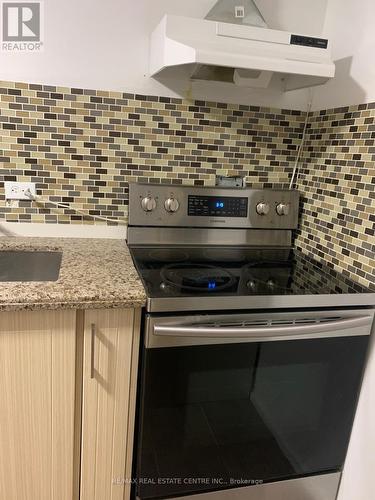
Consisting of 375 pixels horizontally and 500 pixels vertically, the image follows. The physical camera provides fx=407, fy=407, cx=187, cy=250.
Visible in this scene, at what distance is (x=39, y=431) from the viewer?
3.76 feet

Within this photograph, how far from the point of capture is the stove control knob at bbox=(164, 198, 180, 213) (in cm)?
155

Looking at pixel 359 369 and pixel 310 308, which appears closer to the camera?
pixel 310 308

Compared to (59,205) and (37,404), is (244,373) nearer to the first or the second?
(37,404)

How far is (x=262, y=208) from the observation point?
5.44 feet

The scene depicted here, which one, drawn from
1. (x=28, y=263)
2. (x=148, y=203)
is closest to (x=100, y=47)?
(x=148, y=203)

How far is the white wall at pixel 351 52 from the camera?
4.38ft

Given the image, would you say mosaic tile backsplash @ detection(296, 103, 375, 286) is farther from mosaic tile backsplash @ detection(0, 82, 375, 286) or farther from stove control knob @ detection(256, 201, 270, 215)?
stove control knob @ detection(256, 201, 270, 215)

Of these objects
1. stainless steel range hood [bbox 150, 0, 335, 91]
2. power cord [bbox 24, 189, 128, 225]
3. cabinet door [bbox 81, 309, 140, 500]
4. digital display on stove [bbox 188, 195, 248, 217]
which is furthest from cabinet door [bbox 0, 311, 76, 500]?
stainless steel range hood [bbox 150, 0, 335, 91]

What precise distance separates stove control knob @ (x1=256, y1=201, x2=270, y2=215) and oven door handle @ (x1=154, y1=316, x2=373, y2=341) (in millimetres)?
586

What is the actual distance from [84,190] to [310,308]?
0.92 m

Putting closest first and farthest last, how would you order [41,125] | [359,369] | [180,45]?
1. [180,45]
2. [359,369]
3. [41,125]

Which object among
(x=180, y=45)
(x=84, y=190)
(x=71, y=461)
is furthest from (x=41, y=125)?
(x=71, y=461)

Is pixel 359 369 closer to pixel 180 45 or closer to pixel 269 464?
pixel 269 464

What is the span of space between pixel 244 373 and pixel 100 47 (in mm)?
1214
